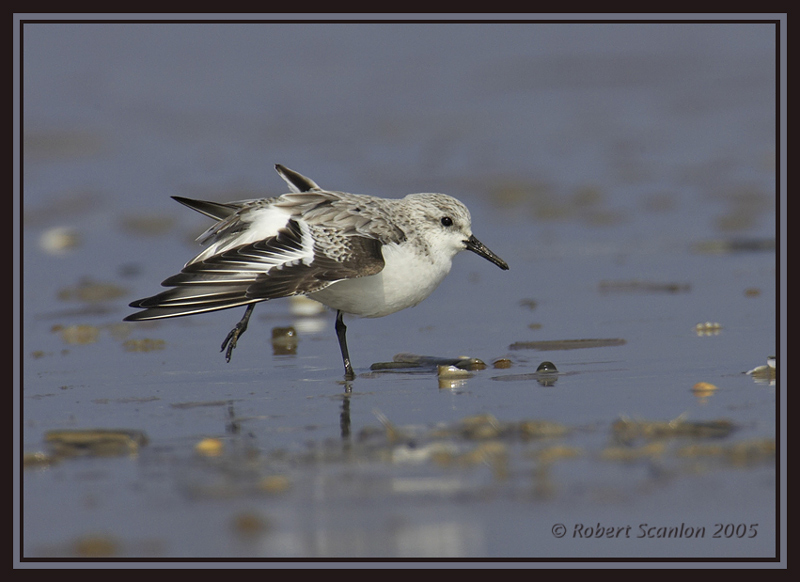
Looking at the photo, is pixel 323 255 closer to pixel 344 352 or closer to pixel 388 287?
pixel 388 287

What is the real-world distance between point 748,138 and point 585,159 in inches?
107

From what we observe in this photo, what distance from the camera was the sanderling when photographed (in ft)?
19.1

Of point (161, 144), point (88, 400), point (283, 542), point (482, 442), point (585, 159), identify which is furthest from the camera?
point (161, 144)

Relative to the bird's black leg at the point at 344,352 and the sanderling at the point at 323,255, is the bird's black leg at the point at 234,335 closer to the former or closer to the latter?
the sanderling at the point at 323,255

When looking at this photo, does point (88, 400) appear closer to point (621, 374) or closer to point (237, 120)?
point (621, 374)

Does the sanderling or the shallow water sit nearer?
the shallow water

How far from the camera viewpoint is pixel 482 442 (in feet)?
15.9

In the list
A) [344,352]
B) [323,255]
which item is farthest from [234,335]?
[323,255]

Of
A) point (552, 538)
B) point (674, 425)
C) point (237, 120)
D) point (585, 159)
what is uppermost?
point (237, 120)

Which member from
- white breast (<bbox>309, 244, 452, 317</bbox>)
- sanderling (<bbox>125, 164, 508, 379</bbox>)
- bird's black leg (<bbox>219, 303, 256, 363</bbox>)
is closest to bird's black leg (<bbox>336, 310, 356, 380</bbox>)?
sanderling (<bbox>125, 164, 508, 379</bbox>)

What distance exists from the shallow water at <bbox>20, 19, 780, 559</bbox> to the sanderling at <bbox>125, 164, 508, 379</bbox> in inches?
21.8

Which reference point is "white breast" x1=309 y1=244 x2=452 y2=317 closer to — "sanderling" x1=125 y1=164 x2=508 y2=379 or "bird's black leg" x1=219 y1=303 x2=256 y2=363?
"sanderling" x1=125 y1=164 x2=508 y2=379

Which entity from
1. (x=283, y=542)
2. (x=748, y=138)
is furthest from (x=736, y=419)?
(x=748, y=138)

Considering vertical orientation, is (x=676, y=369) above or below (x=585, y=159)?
below
